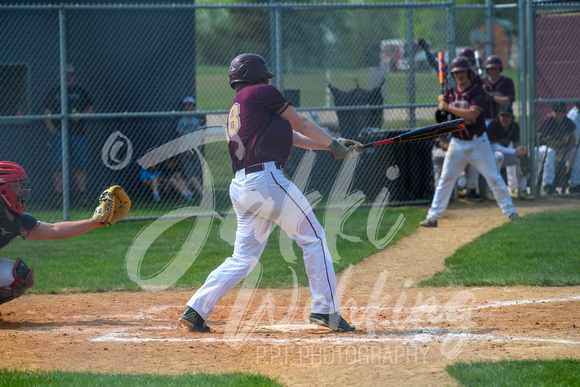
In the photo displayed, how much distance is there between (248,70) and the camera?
473cm

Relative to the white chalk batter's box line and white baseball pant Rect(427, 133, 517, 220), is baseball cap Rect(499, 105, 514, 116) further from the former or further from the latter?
the white chalk batter's box line

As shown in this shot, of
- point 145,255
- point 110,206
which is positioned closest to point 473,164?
point 145,255

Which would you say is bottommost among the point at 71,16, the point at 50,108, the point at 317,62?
the point at 50,108

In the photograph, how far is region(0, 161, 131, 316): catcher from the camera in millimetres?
4926

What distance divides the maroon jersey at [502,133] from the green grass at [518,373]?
24.5 ft

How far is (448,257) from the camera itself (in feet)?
24.0

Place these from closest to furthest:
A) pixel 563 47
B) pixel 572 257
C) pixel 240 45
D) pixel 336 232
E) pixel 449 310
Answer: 1. pixel 449 310
2. pixel 572 257
3. pixel 336 232
4. pixel 563 47
5. pixel 240 45

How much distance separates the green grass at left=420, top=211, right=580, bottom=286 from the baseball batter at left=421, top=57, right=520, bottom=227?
2.15 feet

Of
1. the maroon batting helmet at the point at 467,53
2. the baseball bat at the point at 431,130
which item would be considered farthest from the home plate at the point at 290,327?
the maroon batting helmet at the point at 467,53

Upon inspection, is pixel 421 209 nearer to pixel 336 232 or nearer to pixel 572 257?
pixel 336 232

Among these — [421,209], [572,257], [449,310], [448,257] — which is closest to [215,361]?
[449,310]

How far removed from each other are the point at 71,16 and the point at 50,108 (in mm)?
2001

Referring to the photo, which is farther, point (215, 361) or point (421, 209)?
point (421, 209)

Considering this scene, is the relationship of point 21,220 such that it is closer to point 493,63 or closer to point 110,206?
point 110,206
